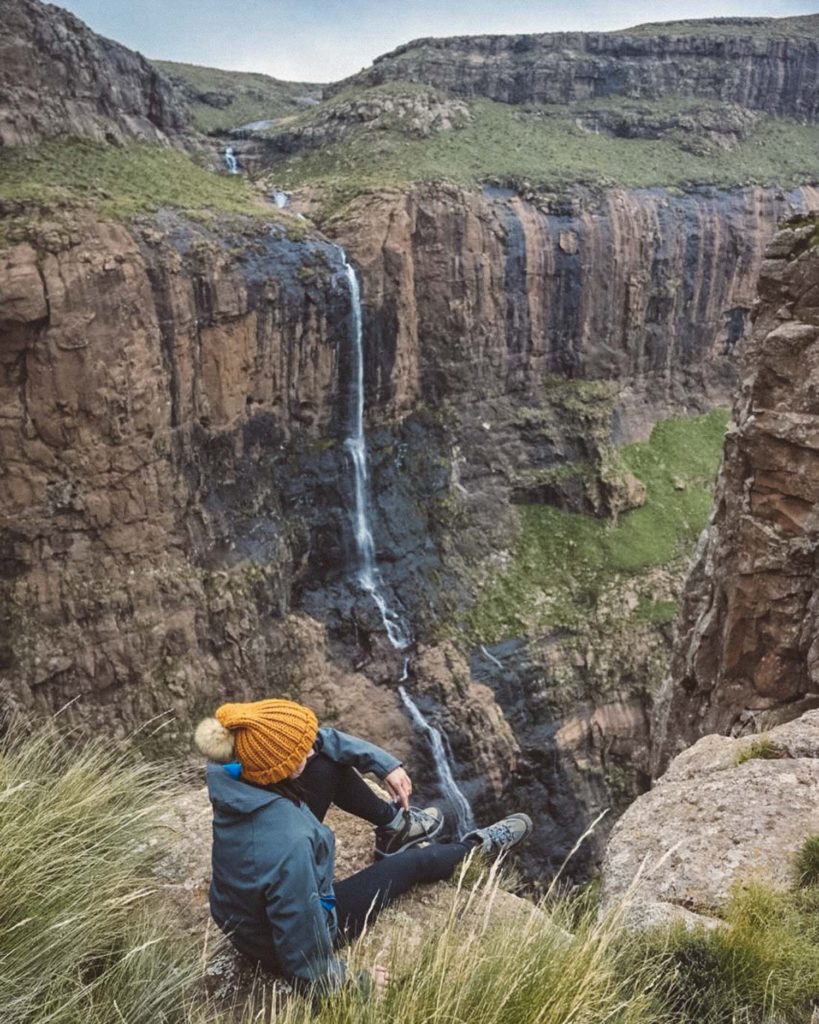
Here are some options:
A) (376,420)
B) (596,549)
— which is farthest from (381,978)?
(596,549)

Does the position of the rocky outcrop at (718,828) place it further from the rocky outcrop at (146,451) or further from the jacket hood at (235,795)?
the rocky outcrop at (146,451)

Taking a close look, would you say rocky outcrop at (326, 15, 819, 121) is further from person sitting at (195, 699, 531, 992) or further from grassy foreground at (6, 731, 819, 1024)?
grassy foreground at (6, 731, 819, 1024)

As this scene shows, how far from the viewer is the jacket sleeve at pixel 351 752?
5047 mm

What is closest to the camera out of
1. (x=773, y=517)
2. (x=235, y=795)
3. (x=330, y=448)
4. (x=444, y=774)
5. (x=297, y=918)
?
(x=297, y=918)

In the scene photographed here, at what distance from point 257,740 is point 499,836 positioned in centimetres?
259

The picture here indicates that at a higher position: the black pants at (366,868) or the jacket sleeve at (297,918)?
A: the jacket sleeve at (297,918)

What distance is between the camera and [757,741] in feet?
21.3

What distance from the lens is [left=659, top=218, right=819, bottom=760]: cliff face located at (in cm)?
903

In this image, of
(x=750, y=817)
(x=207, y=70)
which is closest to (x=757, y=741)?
(x=750, y=817)

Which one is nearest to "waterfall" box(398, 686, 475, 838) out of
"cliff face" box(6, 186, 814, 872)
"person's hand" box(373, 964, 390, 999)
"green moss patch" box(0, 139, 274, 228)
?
"cliff face" box(6, 186, 814, 872)

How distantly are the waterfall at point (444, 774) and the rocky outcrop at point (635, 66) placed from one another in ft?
111

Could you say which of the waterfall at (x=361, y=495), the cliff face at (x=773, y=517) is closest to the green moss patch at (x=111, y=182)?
the waterfall at (x=361, y=495)

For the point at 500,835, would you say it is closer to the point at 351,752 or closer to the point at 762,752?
the point at 351,752

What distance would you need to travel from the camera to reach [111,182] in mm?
22766
